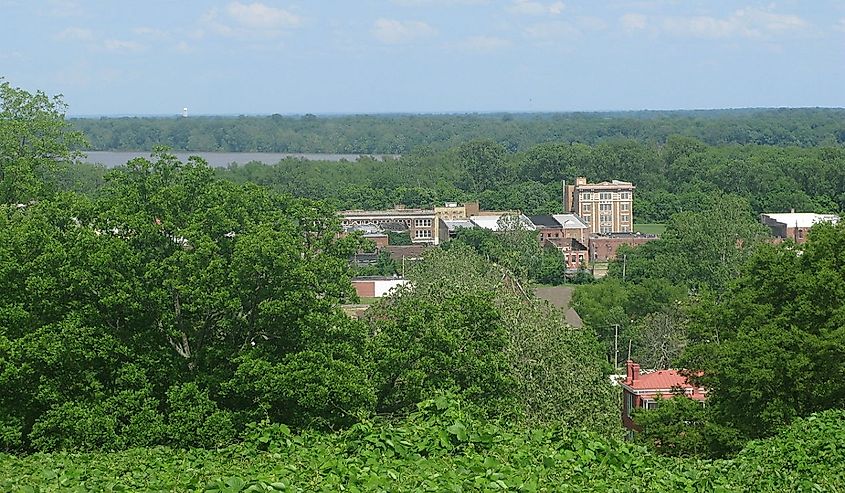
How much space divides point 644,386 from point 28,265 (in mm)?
15750

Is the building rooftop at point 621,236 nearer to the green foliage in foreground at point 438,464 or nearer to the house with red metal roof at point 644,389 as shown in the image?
the house with red metal roof at point 644,389

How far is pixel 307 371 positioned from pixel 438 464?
475 cm

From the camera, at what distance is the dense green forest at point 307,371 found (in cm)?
1149

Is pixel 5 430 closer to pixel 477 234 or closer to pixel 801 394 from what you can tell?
pixel 801 394

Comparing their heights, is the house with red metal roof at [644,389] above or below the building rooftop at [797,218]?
above

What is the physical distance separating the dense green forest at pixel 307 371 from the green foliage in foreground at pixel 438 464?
40mm

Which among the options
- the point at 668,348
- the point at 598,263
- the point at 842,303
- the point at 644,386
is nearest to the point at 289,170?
the point at 598,263

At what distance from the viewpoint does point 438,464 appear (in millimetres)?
10945

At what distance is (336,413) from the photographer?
15.8 metres

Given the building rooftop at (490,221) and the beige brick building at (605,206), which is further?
the beige brick building at (605,206)

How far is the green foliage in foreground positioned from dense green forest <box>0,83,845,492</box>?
1.6 inches

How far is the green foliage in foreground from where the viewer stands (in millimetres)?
10039

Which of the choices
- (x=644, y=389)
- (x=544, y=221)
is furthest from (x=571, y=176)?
(x=644, y=389)

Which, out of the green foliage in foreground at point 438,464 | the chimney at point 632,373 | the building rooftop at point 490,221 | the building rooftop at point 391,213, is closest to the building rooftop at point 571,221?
the building rooftop at point 490,221
